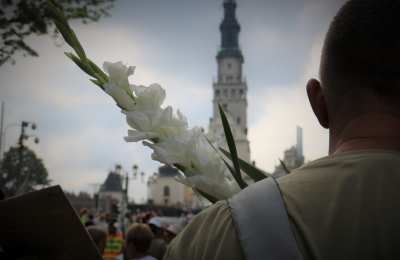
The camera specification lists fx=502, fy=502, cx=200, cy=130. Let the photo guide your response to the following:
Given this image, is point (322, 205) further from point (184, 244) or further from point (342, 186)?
point (184, 244)

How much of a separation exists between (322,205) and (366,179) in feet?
0.39

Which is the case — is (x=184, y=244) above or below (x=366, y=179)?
below

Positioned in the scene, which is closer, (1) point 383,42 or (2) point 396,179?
(2) point 396,179

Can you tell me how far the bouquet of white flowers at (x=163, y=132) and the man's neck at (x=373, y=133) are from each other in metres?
0.45

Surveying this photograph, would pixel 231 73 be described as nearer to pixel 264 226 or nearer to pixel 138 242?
pixel 138 242

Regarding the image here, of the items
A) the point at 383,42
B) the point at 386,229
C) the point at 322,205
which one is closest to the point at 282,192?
the point at 322,205

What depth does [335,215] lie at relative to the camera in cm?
113

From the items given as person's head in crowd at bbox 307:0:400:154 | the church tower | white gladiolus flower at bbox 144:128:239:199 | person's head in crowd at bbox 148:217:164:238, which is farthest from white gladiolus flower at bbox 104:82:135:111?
the church tower

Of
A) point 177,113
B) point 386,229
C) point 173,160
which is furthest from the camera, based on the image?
point 177,113

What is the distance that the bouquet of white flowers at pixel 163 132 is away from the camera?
1.61 metres

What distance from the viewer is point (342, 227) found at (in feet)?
3.67

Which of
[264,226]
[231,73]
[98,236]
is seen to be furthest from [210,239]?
[231,73]

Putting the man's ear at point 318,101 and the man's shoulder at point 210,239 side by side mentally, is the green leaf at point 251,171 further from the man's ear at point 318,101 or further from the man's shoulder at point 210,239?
the man's shoulder at point 210,239

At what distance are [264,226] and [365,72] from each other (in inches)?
18.7
